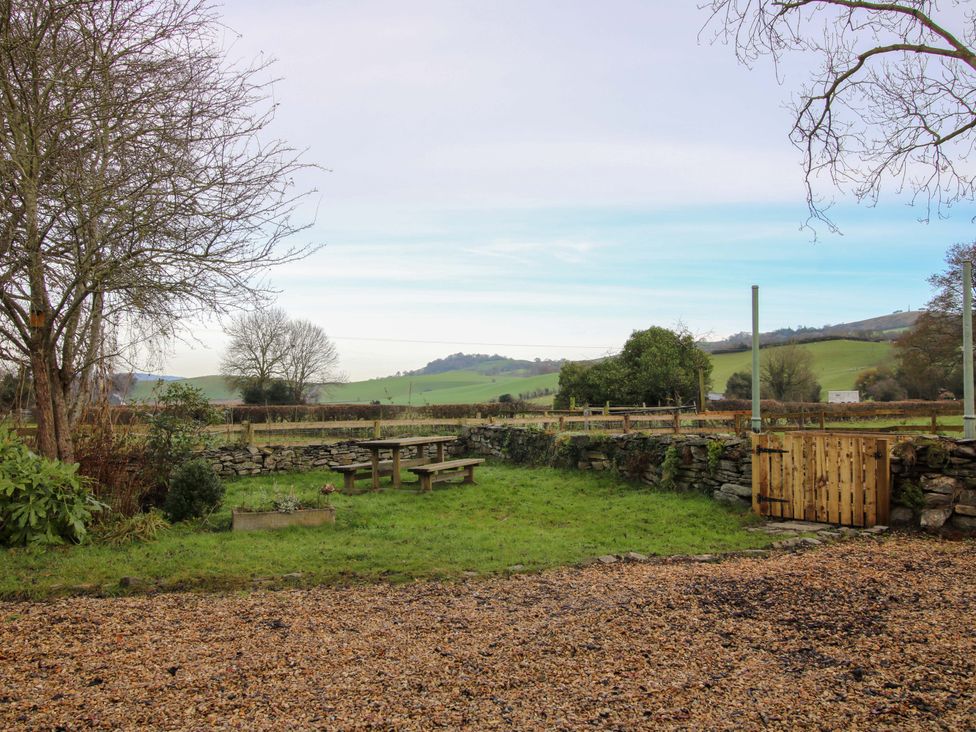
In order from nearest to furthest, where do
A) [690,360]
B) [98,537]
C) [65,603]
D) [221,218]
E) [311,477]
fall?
[65,603]
[221,218]
[98,537]
[311,477]
[690,360]

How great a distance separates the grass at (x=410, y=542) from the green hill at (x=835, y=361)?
33854 millimetres

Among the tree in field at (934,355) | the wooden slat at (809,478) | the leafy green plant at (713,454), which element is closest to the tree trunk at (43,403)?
the leafy green plant at (713,454)

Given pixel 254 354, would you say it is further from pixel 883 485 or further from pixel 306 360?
pixel 883 485

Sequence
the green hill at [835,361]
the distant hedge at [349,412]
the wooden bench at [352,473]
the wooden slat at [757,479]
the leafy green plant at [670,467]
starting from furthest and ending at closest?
the green hill at [835,361], the distant hedge at [349,412], the wooden bench at [352,473], the leafy green plant at [670,467], the wooden slat at [757,479]

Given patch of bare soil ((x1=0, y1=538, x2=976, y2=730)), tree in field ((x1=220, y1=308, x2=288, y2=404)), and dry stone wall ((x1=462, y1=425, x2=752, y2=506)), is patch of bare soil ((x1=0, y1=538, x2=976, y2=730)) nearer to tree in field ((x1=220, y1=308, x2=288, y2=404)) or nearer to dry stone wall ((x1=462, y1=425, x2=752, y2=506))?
dry stone wall ((x1=462, y1=425, x2=752, y2=506))

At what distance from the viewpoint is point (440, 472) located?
12.2m

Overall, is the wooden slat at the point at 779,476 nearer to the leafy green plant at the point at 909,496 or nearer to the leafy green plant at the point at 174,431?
the leafy green plant at the point at 909,496

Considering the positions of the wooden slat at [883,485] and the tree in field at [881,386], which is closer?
the wooden slat at [883,485]

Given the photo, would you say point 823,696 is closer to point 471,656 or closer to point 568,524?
point 471,656

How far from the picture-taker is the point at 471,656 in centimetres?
385

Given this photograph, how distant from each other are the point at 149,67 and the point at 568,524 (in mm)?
6840

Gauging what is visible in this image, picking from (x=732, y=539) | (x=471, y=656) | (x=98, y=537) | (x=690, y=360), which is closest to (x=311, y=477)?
(x=98, y=537)

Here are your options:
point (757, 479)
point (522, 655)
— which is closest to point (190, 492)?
point (522, 655)

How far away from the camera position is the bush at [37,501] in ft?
22.2
